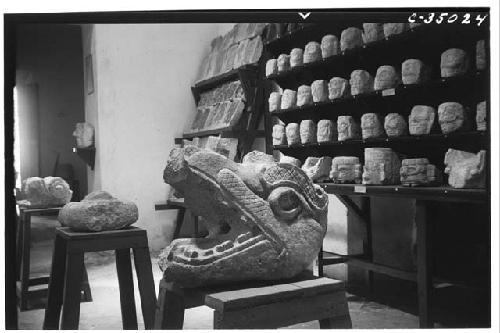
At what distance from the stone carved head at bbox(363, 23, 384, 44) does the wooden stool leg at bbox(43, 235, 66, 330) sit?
2.66 meters

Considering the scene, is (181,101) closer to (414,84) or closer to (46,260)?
(46,260)

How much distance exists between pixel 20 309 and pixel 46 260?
4.47ft

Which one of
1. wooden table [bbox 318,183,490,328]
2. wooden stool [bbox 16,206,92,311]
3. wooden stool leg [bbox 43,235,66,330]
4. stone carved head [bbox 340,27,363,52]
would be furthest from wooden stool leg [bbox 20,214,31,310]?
stone carved head [bbox 340,27,363,52]

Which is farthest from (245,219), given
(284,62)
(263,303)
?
(284,62)

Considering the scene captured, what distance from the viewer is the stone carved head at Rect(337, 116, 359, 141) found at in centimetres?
438

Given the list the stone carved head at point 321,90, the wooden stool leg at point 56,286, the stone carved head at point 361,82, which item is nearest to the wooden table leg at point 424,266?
the stone carved head at point 361,82

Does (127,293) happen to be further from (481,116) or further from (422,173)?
(481,116)

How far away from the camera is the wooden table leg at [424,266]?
339cm

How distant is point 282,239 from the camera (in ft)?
7.64

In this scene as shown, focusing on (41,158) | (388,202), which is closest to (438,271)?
(388,202)

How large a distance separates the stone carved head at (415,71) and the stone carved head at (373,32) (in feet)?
1.13

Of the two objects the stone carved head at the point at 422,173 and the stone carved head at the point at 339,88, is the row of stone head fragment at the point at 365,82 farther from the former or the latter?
the stone carved head at the point at 422,173

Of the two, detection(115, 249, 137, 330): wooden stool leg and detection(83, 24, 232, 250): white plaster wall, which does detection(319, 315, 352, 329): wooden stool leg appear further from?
detection(83, 24, 232, 250): white plaster wall

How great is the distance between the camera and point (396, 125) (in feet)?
13.0
